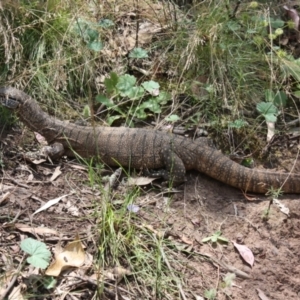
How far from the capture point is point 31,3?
20.0 ft

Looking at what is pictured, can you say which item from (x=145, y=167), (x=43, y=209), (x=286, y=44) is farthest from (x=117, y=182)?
(x=286, y=44)

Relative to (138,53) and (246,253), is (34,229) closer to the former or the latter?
(246,253)

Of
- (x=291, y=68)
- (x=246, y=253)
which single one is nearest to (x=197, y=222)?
(x=246, y=253)

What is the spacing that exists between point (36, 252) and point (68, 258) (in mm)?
290

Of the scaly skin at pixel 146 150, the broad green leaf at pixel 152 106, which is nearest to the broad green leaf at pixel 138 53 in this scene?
the broad green leaf at pixel 152 106

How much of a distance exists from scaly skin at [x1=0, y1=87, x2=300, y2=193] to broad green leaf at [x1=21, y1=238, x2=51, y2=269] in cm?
140

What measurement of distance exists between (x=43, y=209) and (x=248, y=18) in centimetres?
316

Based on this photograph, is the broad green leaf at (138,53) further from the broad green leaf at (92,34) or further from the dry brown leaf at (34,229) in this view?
the dry brown leaf at (34,229)

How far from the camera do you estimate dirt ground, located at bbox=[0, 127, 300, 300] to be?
435 centimetres

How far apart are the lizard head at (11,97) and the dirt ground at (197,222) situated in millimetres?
377

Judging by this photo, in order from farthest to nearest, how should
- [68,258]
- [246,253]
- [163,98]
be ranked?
[163,98], [246,253], [68,258]

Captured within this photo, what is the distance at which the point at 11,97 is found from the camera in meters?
5.53

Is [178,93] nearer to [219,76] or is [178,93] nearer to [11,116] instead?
[219,76]

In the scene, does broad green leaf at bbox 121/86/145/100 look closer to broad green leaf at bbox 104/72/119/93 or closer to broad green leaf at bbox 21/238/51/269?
broad green leaf at bbox 104/72/119/93
